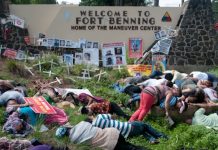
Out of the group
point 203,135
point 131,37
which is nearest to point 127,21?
point 131,37

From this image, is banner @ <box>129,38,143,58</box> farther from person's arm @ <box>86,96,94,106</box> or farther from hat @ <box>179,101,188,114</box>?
hat @ <box>179,101,188,114</box>

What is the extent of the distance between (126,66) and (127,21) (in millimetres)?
4804

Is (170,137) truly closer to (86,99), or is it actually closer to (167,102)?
(167,102)

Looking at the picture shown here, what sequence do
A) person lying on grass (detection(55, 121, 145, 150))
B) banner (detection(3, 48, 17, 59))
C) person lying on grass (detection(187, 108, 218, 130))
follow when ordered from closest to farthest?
1. person lying on grass (detection(55, 121, 145, 150))
2. person lying on grass (detection(187, 108, 218, 130))
3. banner (detection(3, 48, 17, 59))

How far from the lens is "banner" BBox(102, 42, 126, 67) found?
56.6 feet

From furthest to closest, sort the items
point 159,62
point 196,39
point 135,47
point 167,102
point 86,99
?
point 135,47 → point 196,39 → point 159,62 → point 86,99 → point 167,102

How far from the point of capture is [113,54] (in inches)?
685

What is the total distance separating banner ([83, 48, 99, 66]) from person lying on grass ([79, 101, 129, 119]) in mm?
6746

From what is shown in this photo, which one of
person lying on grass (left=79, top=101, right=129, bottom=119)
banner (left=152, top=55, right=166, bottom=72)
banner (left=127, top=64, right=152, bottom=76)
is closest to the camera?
person lying on grass (left=79, top=101, right=129, bottom=119)

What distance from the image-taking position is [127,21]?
21.2 m

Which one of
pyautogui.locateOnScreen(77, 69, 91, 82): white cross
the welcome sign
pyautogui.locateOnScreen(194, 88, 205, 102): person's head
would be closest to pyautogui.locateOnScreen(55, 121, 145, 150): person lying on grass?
pyautogui.locateOnScreen(194, 88, 205, 102): person's head

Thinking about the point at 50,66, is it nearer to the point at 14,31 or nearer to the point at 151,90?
the point at 14,31

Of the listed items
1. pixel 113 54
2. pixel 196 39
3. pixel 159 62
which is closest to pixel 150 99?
pixel 113 54

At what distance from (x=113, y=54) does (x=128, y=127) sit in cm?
857
